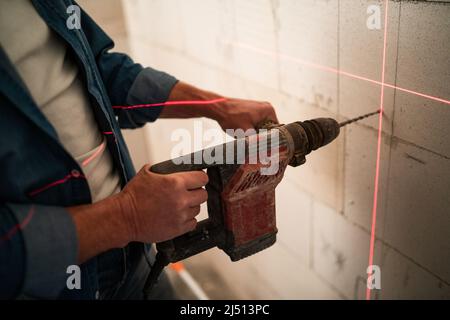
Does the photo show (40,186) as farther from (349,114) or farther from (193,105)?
(349,114)

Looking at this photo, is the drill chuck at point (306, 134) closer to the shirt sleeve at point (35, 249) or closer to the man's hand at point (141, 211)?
the man's hand at point (141, 211)

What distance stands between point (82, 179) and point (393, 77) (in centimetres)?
74

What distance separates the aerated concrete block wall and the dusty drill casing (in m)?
0.18

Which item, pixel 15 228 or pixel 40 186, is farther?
pixel 40 186

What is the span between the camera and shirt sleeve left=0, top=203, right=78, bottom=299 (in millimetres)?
739

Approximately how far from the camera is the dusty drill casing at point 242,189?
0.90 m

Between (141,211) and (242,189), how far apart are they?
0.23 meters

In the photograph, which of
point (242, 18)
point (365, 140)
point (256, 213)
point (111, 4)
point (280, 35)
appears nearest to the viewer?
point (256, 213)

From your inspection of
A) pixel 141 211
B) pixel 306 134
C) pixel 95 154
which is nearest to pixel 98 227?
pixel 141 211

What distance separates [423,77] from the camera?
2.93 feet

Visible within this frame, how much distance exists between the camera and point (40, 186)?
0.89 metres

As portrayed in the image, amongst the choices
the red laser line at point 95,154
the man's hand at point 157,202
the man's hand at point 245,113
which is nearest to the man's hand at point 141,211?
the man's hand at point 157,202

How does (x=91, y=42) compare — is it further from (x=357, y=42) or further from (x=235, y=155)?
(x=357, y=42)
